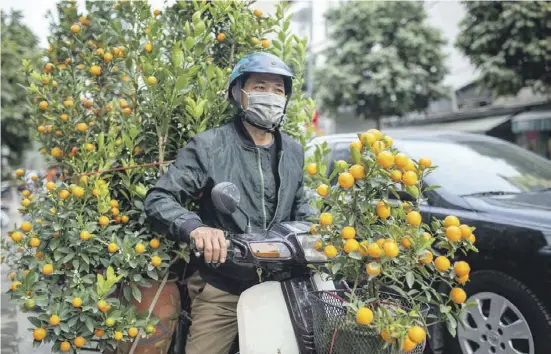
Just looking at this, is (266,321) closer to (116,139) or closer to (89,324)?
(89,324)

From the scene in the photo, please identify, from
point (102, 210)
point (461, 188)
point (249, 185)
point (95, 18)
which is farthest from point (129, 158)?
point (461, 188)

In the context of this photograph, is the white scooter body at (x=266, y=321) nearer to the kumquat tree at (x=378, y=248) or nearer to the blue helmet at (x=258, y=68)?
the kumquat tree at (x=378, y=248)

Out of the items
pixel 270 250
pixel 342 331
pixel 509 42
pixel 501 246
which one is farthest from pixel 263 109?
pixel 509 42

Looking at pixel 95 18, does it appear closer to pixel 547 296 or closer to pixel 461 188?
pixel 461 188

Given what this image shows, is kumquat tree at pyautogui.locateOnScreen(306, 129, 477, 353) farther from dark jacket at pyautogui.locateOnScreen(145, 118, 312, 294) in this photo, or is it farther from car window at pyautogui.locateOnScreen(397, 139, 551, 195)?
car window at pyautogui.locateOnScreen(397, 139, 551, 195)

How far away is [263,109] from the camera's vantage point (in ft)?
7.39

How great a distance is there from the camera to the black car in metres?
3.15

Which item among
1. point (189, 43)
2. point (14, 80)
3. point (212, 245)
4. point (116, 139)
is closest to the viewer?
point (212, 245)

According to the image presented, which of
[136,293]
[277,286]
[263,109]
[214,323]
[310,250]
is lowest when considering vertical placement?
[214,323]

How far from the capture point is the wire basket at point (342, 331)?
1.44 meters

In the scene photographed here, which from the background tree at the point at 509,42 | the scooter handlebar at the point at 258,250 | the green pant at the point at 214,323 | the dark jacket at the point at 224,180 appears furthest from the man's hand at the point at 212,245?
the background tree at the point at 509,42

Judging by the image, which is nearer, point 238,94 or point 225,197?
point 225,197

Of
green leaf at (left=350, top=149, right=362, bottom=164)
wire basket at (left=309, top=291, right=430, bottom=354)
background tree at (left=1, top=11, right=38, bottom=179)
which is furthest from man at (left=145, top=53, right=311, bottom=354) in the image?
background tree at (left=1, top=11, right=38, bottom=179)

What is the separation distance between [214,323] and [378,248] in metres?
1.01
